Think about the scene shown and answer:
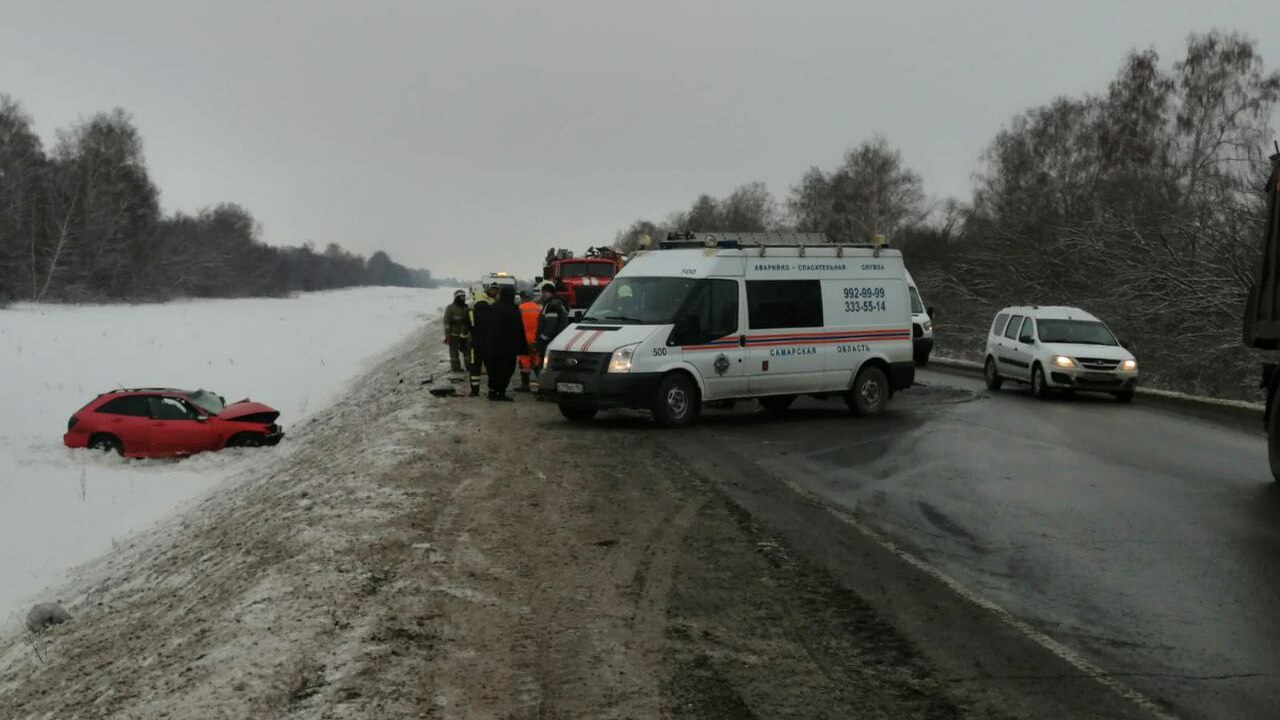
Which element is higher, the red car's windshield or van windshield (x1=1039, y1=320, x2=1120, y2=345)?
van windshield (x1=1039, y1=320, x2=1120, y2=345)

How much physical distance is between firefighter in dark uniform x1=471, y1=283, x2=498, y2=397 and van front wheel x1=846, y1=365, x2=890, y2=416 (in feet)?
20.0

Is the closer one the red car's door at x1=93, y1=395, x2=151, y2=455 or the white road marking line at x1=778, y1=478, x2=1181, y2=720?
the white road marking line at x1=778, y1=478, x2=1181, y2=720

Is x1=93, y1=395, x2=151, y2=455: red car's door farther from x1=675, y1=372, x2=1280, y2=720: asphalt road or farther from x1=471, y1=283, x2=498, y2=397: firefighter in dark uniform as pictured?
x1=675, y1=372, x2=1280, y2=720: asphalt road

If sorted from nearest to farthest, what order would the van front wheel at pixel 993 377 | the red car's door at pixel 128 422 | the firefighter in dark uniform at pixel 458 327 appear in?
the red car's door at pixel 128 422 < the firefighter in dark uniform at pixel 458 327 < the van front wheel at pixel 993 377

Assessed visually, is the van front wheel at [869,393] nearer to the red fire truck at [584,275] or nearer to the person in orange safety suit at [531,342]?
the person in orange safety suit at [531,342]

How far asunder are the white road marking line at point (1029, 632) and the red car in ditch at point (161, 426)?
16044 mm

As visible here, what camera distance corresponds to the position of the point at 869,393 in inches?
615

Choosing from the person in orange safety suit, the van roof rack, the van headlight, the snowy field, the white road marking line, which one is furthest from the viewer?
the person in orange safety suit

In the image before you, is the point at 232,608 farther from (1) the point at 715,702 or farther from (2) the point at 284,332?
(2) the point at 284,332

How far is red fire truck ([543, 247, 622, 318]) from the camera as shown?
1023 inches

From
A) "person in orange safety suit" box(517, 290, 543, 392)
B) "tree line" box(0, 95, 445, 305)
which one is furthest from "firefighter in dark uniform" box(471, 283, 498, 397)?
"tree line" box(0, 95, 445, 305)

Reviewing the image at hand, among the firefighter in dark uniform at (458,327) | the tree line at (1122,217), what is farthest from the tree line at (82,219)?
the firefighter in dark uniform at (458,327)

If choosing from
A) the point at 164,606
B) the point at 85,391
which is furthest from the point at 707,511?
the point at 85,391

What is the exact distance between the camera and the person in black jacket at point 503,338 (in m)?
16.8
